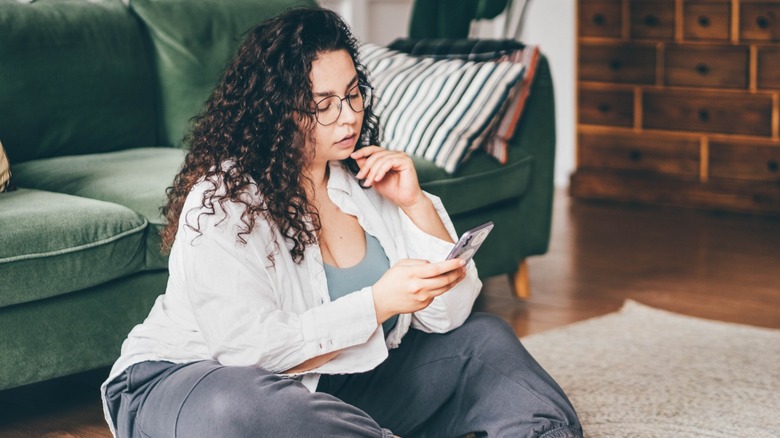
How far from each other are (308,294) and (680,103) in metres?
2.97

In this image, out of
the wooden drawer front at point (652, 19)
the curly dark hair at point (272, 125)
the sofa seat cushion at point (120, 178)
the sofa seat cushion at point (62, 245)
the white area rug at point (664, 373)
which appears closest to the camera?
the curly dark hair at point (272, 125)

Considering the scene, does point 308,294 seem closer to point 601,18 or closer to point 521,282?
point 521,282

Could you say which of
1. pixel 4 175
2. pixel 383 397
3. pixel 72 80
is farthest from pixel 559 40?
pixel 383 397

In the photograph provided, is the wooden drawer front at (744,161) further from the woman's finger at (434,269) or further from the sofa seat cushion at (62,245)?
the woman's finger at (434,269)

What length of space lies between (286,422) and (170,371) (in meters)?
0.22

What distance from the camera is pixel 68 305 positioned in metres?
2.10

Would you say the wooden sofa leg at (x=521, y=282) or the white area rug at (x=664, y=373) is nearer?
the white area rug at (x=664, y=373)

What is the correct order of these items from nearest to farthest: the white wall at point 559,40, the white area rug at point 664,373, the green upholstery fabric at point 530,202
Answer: the white area rug at point 664,373 < the green upholstery fabric at point 530,202 < the white wall at point 559,40

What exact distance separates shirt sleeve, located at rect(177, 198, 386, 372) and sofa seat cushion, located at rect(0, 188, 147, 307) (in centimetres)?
56

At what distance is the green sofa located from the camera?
6.75 ft

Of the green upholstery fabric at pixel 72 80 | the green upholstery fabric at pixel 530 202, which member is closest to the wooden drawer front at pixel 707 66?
the green upholstery fabric at pixel 530 202

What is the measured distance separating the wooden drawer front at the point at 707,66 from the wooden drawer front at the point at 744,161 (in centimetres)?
24

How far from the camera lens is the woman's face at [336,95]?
1.60m

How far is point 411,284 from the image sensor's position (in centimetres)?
154
